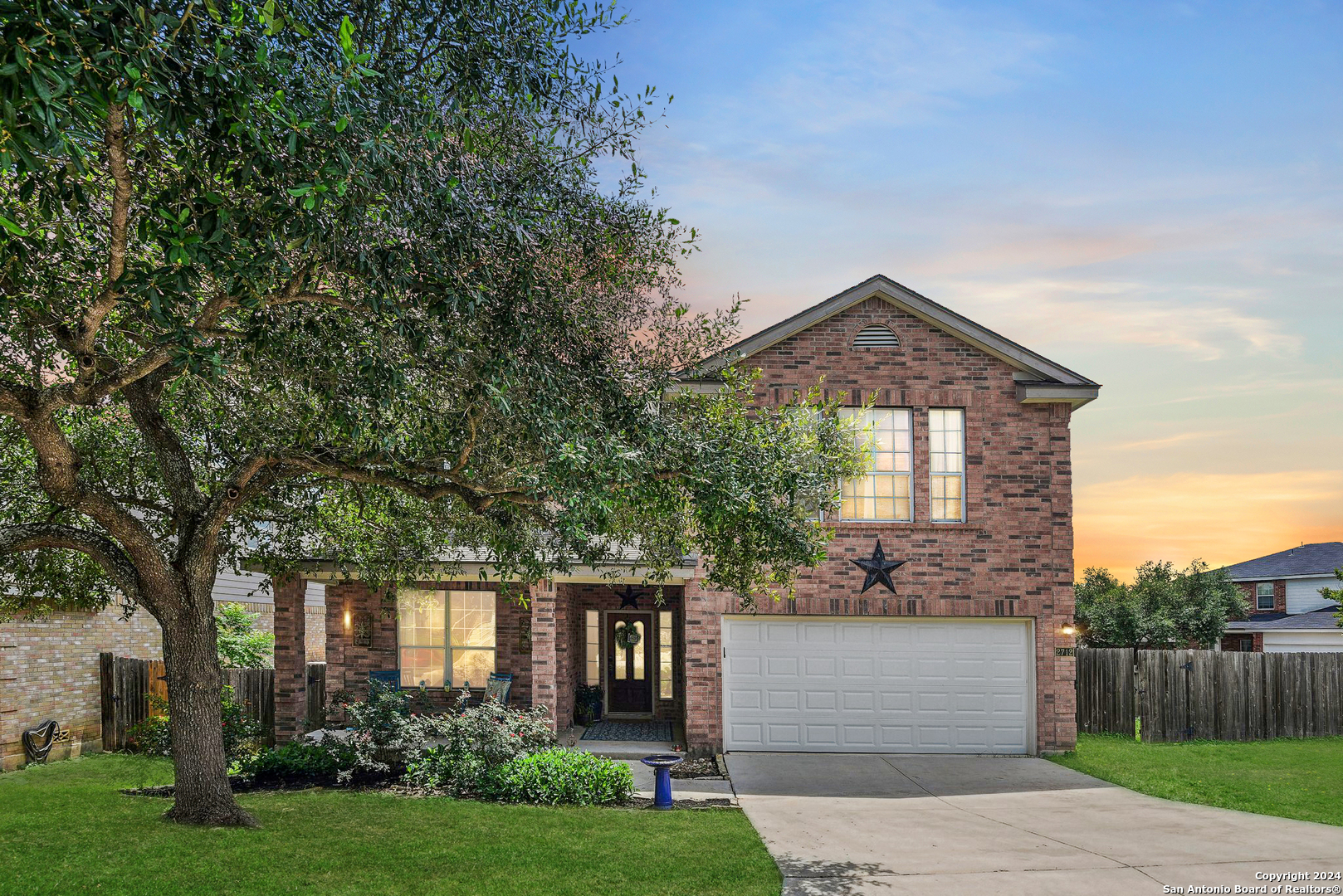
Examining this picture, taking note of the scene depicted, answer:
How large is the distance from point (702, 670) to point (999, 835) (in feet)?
19.4

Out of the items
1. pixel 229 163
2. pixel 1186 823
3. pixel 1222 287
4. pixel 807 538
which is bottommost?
pixel 1186 823

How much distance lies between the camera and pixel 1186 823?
1070cm

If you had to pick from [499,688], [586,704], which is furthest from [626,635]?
[499,688]

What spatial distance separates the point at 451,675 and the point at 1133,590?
27733mm

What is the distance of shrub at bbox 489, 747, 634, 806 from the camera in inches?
457

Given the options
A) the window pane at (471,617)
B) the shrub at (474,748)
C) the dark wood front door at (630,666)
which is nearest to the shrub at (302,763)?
the shrub at (474,748)

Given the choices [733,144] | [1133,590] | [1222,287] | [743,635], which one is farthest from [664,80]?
[1133,590]

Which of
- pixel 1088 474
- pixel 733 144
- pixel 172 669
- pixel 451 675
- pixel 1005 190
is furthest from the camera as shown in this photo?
pixel 1088 474

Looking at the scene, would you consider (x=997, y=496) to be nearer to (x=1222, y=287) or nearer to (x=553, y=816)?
(x=1222, y=287)

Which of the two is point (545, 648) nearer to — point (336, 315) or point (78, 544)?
point (78, 544)

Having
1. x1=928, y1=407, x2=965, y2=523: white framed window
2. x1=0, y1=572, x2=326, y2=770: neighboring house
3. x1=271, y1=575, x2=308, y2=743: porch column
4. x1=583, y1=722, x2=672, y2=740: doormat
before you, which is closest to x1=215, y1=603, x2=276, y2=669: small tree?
x1=0, y1=572, x2=326, y2=770: neighboring house

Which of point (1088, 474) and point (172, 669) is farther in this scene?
point (1088, 474)

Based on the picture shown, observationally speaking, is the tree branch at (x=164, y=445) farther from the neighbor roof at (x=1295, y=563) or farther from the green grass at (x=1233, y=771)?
the neighbor roof at (x=1295, y=563)

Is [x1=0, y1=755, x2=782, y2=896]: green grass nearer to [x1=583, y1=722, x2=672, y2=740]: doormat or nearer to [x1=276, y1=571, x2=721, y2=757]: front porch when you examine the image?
[x1=276, y1=571, x2=721, y2=757]: front porch
